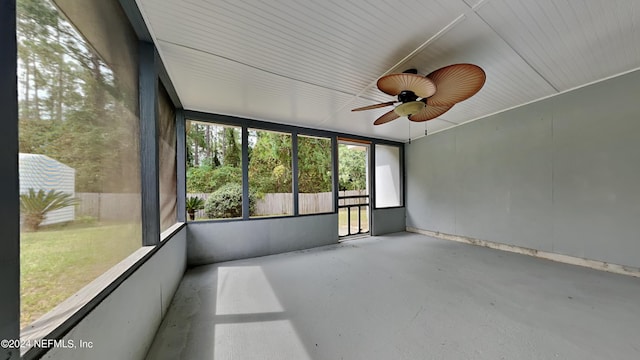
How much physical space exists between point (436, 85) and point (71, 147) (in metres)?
2.64

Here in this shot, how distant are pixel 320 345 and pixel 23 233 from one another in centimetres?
184

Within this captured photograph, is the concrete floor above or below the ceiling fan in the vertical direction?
below

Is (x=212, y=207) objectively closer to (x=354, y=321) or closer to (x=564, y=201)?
(x=354, y=321)

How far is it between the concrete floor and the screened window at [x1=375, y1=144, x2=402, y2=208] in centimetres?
278

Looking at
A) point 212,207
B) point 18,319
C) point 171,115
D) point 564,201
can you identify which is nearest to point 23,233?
point 18,319

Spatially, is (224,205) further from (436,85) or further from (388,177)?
(388,177)

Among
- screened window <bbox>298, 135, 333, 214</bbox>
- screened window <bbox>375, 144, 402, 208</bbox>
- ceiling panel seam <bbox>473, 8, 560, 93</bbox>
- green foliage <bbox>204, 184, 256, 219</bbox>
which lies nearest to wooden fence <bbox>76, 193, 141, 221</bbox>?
green foliage <bbox>204, 184, 256, 219</bbox>

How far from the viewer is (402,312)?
2121 mm

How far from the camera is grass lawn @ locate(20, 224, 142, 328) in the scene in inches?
32.3

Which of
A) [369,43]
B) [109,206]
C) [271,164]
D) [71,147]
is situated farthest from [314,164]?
[71,147]

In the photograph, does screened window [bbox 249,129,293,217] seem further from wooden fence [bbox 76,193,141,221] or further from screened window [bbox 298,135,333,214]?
wooden fence [bbox 76,193,141,221]

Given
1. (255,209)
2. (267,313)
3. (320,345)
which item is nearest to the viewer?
(320,345)

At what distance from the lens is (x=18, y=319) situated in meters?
0.71

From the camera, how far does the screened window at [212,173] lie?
13.0 ft
